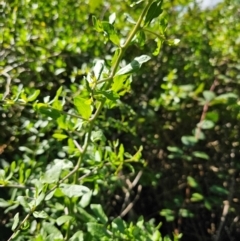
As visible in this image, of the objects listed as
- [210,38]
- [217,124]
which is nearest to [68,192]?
[217,124]

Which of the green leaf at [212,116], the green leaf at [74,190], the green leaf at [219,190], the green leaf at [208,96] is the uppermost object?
the green leaf at [208,96]

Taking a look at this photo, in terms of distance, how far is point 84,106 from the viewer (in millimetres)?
1078

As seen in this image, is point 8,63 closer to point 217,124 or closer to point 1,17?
point 1,17

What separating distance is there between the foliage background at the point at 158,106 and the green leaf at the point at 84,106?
733mm

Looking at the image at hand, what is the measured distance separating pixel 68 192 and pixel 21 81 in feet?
3.03

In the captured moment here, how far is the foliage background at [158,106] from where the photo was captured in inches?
78.5

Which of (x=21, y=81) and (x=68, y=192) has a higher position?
(x=21, y=81)

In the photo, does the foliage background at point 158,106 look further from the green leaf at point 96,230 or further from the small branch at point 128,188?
the green leaf at point 96,230

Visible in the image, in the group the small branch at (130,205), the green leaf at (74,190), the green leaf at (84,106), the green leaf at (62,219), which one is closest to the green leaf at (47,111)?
the green leaf at (84,106)

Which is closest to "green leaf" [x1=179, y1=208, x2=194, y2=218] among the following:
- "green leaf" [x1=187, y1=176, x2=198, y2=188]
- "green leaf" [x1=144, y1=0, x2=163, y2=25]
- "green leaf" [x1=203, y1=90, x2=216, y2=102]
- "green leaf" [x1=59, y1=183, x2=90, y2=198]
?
"green leaf" [x1=187, y1=176, x2=198, y2=188]

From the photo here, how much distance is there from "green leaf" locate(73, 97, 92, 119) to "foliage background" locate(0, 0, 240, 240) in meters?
0.73

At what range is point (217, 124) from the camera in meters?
2.27

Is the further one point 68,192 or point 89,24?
point 89,24

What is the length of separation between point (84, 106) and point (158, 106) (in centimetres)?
110
